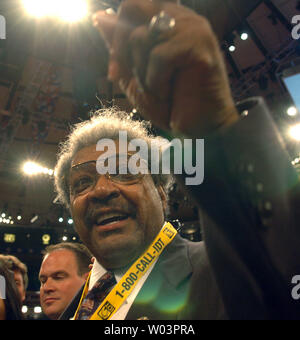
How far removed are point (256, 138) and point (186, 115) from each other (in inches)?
7.9

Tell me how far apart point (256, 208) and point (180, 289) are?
67cm

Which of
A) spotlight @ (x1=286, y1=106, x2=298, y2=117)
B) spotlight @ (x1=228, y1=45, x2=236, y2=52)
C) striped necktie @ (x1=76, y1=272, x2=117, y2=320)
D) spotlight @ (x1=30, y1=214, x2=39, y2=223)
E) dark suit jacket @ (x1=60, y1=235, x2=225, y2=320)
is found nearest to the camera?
dark suit jacket @ (x1=60, y1=235, x2=225, y2=320)

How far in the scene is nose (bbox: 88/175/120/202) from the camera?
154 centimetres

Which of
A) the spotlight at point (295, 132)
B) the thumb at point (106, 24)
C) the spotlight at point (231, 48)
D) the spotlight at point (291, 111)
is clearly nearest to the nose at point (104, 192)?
the thumb at point (106, 24)

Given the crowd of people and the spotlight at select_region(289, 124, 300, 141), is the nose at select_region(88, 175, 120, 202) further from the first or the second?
the spotlight at select_region(289, 124, 300, 141)

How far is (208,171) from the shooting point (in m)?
0.66

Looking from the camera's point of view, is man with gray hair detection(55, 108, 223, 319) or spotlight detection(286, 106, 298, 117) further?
spotlight detection(286, 106, 298, 117)

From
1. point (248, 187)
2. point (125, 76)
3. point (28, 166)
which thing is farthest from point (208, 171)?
point (28, 166)

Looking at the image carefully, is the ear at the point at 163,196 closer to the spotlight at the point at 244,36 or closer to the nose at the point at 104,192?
the nose at the point at 104,192

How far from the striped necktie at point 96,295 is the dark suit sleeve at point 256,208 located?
993mm

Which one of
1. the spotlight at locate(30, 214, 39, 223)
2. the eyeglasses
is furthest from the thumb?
the spotlight at locate(30, 214, 39, 223)

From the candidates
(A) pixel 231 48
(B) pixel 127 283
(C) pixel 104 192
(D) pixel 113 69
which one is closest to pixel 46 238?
(A) pixel 231 48

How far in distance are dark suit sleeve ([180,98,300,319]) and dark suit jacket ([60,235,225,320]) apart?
290 mm

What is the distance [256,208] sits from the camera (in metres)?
0.63
